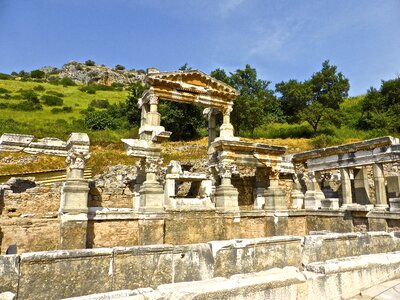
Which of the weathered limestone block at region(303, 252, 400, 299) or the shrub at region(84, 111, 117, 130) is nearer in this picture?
the weathered limestone block at region(303, 252, 400, 299)

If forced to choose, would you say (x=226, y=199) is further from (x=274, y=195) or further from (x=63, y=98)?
(x=63, y=98)

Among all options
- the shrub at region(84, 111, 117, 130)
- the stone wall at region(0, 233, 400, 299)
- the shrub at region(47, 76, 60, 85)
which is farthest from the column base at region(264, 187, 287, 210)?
the shrub at region(47, 76, 60, 85)

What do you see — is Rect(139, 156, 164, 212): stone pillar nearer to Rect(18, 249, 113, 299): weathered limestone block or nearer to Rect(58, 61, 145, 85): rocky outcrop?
Rect(18, 249, 113, 299): weathered limestone block

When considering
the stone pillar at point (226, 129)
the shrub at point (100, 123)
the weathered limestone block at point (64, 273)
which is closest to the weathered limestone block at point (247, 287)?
the weathered limestone block at point (64, 273)

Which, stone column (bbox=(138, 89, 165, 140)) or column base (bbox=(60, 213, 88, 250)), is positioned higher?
stone column (bbox=(138, 89, 165, 140))

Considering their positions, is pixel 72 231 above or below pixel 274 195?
below

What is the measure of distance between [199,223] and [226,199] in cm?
187

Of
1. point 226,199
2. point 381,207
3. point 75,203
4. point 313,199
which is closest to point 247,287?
point 75,203

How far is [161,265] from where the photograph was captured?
12.8ft

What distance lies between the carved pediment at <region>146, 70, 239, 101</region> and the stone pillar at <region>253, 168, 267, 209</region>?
4506mm

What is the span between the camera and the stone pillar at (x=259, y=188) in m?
16.4

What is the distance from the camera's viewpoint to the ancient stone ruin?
140 inches

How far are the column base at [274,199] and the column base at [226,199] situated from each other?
2.47 m

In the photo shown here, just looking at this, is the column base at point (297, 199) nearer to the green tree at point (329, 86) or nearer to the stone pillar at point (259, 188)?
the stone pillar at point (259, 188)
